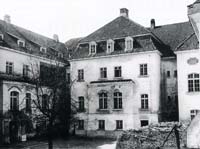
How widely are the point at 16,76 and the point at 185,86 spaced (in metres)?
18.0

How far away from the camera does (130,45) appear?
106 feet

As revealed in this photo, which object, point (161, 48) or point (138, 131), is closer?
point (138, 131)

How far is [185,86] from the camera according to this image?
29859 millimetres

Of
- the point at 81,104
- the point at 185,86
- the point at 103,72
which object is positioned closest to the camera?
the point at 185,86

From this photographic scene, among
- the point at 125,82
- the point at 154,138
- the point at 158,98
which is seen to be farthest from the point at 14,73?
the point at 154,138

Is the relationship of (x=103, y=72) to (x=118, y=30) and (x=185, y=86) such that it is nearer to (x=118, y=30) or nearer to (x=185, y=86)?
(x=118, y=30)

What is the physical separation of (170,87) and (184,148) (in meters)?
18.1

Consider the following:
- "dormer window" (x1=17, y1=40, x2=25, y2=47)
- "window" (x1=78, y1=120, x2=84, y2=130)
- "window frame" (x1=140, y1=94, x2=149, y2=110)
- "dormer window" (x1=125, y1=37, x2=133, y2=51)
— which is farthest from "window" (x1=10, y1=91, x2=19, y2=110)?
"window frame" (x1=140, y1=94, x2=149, y2=110)

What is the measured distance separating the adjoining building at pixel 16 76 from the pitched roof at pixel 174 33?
46.3ft

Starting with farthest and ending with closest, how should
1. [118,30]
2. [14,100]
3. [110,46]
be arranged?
[118,30], [110,46], [14,100]

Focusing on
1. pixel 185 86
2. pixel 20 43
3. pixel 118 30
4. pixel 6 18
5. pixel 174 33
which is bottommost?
pixel 185 86

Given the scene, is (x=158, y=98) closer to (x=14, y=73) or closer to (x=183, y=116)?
(x=183, y=116)

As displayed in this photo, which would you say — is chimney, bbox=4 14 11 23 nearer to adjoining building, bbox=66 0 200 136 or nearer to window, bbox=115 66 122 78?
adjoining building, bbox=66 0 200 136

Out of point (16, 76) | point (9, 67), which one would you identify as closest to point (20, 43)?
point (9, 67)
